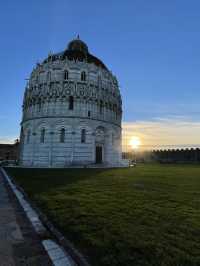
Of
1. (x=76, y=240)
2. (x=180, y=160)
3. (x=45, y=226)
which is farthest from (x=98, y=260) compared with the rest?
(x=180, y=160)

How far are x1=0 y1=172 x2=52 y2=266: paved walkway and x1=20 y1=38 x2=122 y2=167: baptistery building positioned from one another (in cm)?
3187

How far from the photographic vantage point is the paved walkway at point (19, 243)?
4100 millimetres

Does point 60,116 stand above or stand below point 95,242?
above

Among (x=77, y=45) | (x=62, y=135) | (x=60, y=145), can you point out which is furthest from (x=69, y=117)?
(x=77, y=45)

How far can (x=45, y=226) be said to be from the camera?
6.11 metres

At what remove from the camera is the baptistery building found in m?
39.4

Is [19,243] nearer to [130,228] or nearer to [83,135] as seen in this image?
[130,228]

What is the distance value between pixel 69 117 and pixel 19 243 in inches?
1399

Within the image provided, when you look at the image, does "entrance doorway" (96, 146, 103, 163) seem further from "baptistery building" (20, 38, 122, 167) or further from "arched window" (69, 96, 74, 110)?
"arched window" (69, 96, 74, 110)

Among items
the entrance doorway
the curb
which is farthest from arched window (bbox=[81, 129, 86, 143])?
the curb

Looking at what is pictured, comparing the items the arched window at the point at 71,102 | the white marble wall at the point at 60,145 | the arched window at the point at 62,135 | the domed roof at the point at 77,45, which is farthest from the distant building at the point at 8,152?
the arched window at the point at 71,102

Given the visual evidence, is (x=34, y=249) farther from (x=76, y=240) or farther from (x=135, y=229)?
(x=135, y=229)

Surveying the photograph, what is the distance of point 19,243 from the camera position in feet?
16.1

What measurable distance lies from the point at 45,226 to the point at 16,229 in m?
0.79
